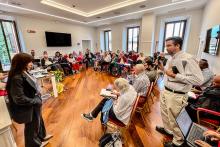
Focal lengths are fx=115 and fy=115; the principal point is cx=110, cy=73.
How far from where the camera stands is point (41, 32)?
6.81m

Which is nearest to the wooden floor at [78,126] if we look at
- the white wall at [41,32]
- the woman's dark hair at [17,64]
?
the woman's dark hair at [17,64]

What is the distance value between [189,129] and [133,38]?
305 inches

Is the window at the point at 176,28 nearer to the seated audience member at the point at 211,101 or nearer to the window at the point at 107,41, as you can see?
the window at the point at 107,41

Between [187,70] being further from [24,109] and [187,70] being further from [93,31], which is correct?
[93,31]

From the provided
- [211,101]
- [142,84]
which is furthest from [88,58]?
[211,101]

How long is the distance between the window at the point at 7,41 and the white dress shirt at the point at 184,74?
703 centimetres

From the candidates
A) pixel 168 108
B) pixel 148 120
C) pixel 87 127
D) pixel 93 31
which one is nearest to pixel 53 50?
pixel 93 31

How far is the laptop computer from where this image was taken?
132 centimetres

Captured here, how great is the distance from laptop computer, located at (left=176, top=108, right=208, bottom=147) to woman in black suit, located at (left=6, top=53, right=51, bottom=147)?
1911mm

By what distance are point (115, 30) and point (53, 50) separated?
4.74 metres

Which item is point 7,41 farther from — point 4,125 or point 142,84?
point 142,84

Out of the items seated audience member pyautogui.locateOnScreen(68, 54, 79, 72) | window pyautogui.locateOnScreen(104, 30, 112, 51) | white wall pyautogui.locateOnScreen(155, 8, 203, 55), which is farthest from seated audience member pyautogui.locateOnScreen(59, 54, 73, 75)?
white wall pyautogui.locateOnScreen(155, 8, 203, 55)

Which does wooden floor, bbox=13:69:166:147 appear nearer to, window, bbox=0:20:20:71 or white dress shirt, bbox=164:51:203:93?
white dress shirt, bbox=164:51:203:93

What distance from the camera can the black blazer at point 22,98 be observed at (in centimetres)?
136
